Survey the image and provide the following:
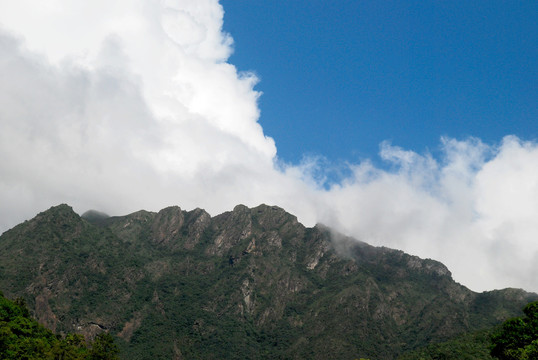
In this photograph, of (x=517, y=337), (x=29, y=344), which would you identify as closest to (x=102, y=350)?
(x=29, y=344)

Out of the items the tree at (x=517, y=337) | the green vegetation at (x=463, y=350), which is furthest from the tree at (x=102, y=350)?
the green vegetation at (x=463, y=350)

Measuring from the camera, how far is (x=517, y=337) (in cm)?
9075

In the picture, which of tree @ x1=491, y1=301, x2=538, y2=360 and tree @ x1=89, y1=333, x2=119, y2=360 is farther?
tree @ x1=89, y1=333, x2=119, y2=360

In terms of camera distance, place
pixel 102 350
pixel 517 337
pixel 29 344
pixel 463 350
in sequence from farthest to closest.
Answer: pixel 463 350, pixel 102 350, pixel 29 344, pixel 517 337

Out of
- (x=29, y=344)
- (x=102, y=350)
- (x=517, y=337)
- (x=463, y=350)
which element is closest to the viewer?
(x=517, y=337)

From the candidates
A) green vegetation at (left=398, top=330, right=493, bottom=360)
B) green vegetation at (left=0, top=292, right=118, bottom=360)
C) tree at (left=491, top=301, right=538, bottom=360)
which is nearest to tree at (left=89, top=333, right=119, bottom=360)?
green vegetation at (left=0, top=292, right=118, bottom=360)

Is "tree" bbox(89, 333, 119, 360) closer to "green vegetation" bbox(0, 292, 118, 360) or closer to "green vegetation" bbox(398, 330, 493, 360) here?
"green vegetation" bbox(0, 292, 118, 360)

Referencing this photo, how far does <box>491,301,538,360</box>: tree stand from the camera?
3425 inches

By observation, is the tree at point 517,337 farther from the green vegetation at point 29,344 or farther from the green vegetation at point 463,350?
the green vegetation at point 29,344

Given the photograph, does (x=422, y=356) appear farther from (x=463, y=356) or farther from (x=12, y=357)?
(x=12, y=357)

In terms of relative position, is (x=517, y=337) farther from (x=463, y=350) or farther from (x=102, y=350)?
(x=102, y=350)

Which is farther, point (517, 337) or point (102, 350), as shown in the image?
point (102, 350)

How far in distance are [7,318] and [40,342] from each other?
21737mm

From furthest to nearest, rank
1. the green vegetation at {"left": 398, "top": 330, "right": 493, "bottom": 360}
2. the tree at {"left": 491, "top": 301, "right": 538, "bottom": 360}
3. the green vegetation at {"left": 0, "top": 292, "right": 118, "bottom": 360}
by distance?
the green vegetation at {"left": 398, "top": 330, "right": 493, "bottom": 360}
the green vegetation at {"left": 0, "top": 292, "right": 118, "bottom": 360}
the tree at {"left": 491, "top": 301, "right": 538, "bottom": 360}
